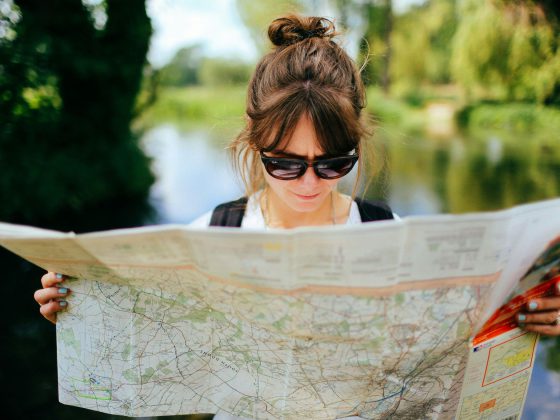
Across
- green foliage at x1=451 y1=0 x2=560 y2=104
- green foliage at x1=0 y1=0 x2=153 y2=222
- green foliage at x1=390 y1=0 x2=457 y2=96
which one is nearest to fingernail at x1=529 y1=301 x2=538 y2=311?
green foliage at x1=0 y1=0 x2=153 y2=222

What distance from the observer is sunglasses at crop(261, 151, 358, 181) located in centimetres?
113

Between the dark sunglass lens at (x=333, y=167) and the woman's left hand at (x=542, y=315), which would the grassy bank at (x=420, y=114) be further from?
the woman's left hand at (x=542, y=315)

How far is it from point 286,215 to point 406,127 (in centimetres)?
1579

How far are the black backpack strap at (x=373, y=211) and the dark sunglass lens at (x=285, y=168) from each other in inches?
11.5

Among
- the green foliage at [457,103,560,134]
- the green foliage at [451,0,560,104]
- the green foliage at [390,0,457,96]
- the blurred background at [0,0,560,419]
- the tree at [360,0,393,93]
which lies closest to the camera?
the blurred background at [0,0,560,419]

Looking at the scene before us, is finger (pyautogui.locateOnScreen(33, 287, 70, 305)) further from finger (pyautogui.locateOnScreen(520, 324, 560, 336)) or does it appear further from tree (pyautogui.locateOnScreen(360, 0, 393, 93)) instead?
tree (pyautogui.locateOnScreen(360, 0, 393, 93))

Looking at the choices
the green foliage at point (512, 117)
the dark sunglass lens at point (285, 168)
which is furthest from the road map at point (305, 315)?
the green foliage at point (512, 117)

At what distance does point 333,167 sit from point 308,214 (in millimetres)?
241

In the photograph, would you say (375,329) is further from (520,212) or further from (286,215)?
(286,215)

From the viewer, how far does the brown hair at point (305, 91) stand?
1.14m

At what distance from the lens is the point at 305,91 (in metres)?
1.16

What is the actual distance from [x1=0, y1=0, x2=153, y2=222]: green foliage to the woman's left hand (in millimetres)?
3863

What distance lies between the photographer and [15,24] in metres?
3.72

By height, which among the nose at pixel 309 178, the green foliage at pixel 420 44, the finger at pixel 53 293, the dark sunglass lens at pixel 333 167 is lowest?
the finger at pixel 53 293
